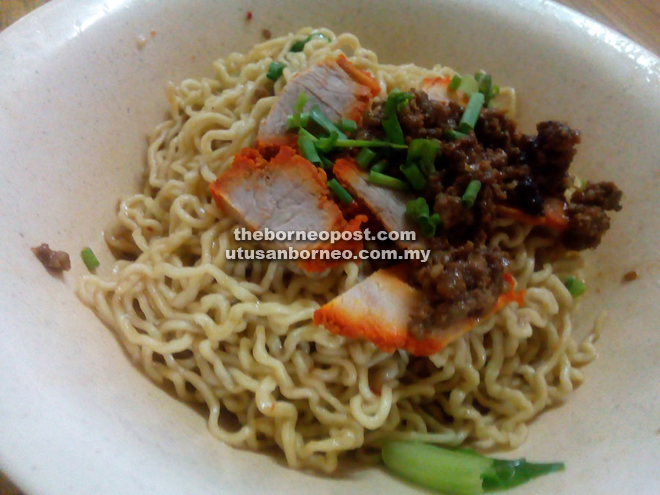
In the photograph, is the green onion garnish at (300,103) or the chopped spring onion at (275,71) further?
the chopped spring onion at (275,71)

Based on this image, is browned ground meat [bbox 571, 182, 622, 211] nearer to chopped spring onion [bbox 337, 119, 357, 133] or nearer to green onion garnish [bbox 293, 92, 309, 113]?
chopped spring onion [bbox 337, 119, 357, 133]

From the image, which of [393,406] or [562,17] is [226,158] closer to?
[393,406]

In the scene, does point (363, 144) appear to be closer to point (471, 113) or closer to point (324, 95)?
point (324, 95)

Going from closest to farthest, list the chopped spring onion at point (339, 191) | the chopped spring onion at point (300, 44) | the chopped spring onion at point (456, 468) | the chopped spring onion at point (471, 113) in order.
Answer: the chopped spring onion at point (456, 468)
the chopped spring onion at point (339, 191)
the chopped spring onion at point (471, 113)
the chopped spring onion at point (300, 44)

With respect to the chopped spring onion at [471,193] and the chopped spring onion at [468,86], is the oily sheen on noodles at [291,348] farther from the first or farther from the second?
the chopped spring onion at [468,86]

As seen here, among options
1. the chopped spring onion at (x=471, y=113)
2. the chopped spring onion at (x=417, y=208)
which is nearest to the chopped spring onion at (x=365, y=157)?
the chopped spring onion at (x=417, y=208)

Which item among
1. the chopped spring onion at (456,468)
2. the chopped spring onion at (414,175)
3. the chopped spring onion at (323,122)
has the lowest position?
the chopped spring onion at (456,468)
